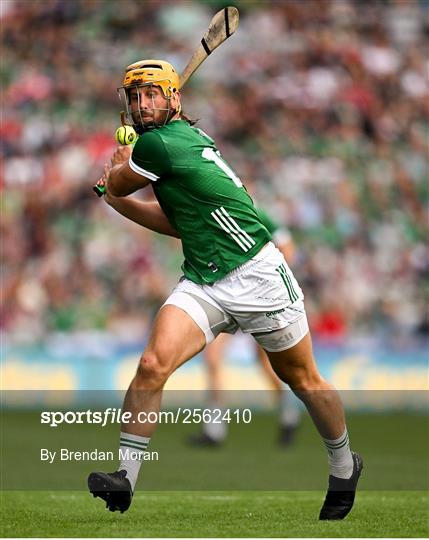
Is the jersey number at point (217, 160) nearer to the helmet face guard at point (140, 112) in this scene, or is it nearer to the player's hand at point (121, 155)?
the helmet face guard at point (140, 112)

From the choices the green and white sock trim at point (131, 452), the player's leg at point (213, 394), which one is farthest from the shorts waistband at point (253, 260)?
the player's leg at point (213, 394)

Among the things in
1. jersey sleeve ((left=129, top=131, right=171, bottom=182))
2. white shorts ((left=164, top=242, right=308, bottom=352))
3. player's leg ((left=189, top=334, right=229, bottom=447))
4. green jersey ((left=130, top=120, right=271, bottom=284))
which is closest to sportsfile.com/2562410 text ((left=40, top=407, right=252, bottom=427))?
player's leg ((left=189, top=334, right=229, bottom=447))

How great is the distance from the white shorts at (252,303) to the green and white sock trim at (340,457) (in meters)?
0.59

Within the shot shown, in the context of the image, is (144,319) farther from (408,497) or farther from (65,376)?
(408,497)

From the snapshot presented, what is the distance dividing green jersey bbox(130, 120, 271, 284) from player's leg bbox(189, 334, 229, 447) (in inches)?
195

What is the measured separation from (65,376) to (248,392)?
7.60 feet

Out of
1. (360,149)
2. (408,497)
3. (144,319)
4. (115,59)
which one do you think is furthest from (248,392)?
(408,497)

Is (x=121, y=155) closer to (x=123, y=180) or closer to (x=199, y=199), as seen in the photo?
(x=123, y=180)

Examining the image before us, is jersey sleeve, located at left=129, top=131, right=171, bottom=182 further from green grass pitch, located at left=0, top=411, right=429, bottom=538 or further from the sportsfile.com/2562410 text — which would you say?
the sportsfile.com/2562410 text

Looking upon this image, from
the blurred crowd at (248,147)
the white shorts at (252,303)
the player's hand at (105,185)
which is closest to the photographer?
the white shorts at (252,303)

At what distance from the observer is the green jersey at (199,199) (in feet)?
18.7

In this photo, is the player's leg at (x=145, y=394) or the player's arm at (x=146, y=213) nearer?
the player's leg at (x=145, y=394)

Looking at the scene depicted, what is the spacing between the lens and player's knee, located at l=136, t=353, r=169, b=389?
546cm

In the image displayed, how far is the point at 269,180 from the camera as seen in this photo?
17125 millimetres
